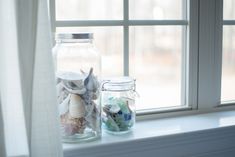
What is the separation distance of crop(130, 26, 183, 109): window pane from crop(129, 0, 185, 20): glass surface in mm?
40

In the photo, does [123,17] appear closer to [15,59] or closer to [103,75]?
[103,75]

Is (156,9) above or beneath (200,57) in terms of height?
above

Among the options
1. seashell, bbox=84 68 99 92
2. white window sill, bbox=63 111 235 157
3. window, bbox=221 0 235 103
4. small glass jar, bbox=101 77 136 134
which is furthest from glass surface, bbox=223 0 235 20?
seashell, bbox=84 68 99 92

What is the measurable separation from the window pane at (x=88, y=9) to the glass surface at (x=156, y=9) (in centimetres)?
6

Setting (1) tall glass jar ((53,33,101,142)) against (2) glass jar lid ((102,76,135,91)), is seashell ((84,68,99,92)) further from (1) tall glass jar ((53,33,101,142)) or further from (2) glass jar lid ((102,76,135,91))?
(2) glass jar lid ((102,76,135,91))

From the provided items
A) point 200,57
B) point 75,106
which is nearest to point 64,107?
point 75,106

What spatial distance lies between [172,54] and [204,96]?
204mm

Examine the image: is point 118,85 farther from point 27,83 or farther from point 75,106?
point 27,83

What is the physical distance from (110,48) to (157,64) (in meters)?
0.20

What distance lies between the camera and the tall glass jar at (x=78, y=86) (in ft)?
3.50

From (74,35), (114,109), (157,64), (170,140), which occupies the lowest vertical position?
(170,140)

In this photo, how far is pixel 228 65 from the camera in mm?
1508

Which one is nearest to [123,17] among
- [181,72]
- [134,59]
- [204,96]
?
[134,59]

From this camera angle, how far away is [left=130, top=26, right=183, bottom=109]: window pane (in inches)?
53.2
